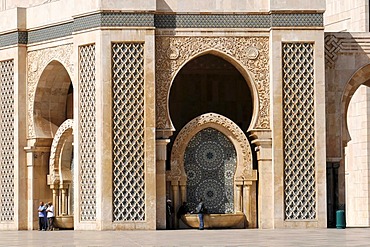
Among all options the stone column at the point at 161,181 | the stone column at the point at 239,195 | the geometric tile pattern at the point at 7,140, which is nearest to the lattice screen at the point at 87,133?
the stone column at the point at 161,181

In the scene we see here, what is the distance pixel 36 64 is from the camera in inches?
1037

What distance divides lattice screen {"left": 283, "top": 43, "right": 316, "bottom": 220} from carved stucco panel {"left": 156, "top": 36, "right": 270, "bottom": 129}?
1.51 feet

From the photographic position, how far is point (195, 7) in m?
24.7

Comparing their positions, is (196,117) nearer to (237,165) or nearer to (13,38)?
(237,165)

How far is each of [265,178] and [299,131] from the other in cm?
124

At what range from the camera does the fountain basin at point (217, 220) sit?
2492 centimetres

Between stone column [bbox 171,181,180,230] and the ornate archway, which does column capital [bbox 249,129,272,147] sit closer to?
the ornate archway

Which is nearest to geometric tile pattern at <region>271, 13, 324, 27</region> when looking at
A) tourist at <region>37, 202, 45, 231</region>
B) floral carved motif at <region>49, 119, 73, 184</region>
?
floral carved motif at <region>49, 119, 73, 184</region>

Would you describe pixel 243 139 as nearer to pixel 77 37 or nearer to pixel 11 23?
pixel 77 37

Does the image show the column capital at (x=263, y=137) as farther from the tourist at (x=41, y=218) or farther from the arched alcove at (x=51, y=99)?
the tourist at (x=41, y=218)

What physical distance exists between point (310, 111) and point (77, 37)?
17.3ft

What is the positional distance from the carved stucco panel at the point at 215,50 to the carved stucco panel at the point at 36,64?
2.43 meters

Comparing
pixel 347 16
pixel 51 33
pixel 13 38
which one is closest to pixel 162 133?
→ pixel 51 33

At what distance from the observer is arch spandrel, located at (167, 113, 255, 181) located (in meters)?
25.2
